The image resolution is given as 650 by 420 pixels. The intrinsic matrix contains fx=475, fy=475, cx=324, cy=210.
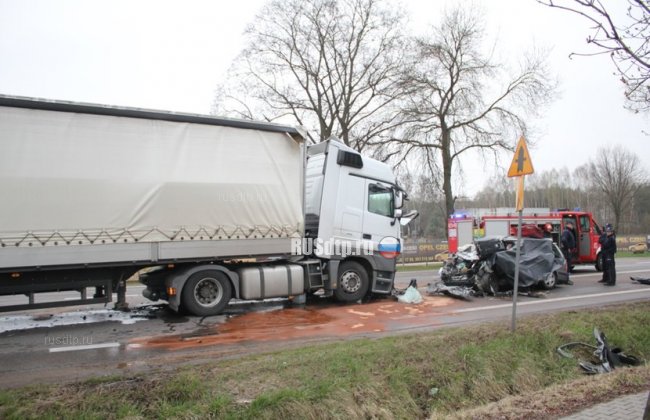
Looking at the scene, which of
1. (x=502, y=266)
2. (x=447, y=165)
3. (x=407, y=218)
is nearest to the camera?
(x=407, y=218)

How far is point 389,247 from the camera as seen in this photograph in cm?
1110

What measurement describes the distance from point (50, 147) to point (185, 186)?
2168 millimetres

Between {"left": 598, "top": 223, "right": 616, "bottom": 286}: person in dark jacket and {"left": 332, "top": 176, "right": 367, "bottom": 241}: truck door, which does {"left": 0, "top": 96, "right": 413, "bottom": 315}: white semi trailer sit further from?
{"left": 598, "top": 223, "right": 616, "bottom": 286}: person in dark jacket

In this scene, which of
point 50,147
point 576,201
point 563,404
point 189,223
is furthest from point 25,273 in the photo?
point 576,201

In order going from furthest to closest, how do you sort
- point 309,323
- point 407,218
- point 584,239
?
point 584,239 → point 407,218 → point 309,323

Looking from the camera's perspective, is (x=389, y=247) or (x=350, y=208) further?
(x=389, y=247)

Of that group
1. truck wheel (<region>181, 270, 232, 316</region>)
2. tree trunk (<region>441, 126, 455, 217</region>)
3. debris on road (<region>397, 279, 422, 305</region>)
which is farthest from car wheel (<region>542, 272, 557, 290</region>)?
tree trunk (<region>441, 126, 455, 217</region>)

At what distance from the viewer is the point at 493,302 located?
10836mm

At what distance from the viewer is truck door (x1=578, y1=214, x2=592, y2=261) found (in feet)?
64.2

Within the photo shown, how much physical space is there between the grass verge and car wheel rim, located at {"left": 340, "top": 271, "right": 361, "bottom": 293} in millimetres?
3522

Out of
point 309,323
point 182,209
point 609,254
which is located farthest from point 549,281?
point 182,209

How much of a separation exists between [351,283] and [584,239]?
1361cm

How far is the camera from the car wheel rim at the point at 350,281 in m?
10.6

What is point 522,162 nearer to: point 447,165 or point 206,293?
point 206,293
